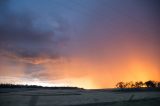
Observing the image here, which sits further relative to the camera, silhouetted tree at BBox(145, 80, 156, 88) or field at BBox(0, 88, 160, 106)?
silhouetted tree at BBox(145, 80, 156, 88)

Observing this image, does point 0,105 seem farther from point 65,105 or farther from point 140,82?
point 140,82

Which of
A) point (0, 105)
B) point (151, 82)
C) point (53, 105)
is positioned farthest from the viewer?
point (151, 82)

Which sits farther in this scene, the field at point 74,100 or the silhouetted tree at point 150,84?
the silhouetted tree at point 150,84

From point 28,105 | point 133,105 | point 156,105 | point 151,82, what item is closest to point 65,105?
point 28,105

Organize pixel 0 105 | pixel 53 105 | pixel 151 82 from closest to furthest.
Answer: pixel 0 105 < pixel 53 105 < pixel 151 82

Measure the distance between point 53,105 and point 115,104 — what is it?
9.82ft

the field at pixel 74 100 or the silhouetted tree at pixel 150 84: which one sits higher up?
the silhouetted tree at pixel 150 84

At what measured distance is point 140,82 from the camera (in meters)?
62.3

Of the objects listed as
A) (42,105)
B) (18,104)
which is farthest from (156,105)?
(18,104)

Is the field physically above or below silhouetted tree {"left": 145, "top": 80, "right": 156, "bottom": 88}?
below

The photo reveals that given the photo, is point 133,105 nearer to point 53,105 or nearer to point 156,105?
point 156,105

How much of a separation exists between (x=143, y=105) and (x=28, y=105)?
17.6ft

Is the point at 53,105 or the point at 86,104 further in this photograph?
the point at 86,104

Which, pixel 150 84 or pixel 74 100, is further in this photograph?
pixel 150 84
